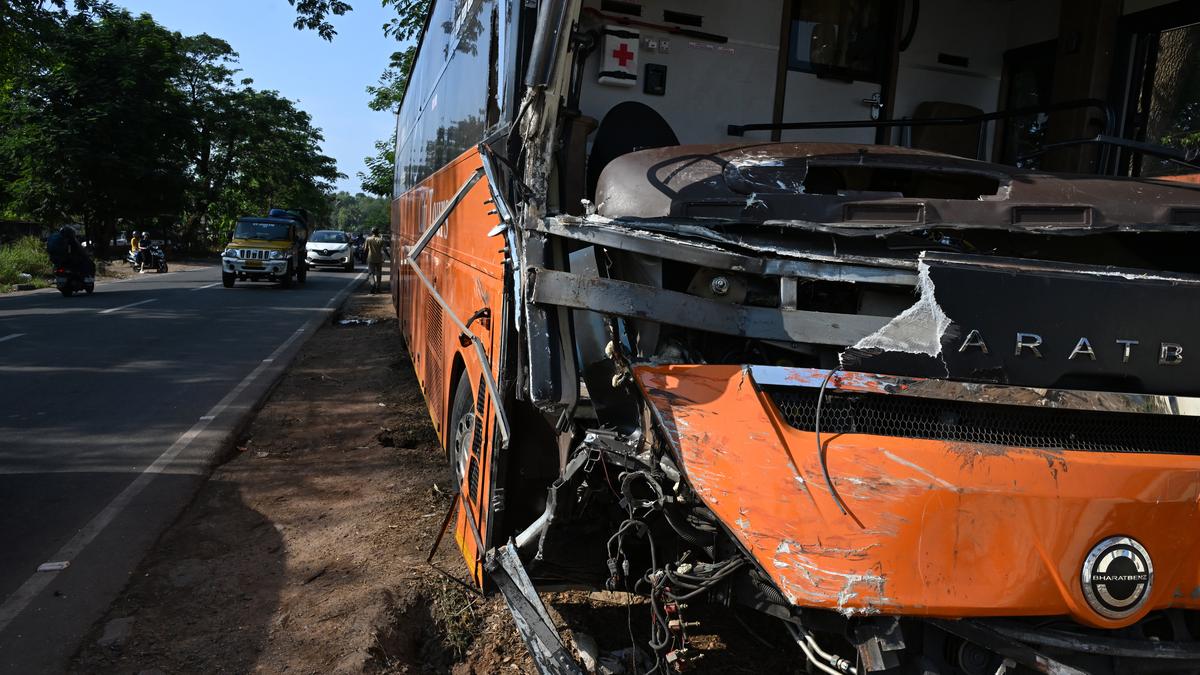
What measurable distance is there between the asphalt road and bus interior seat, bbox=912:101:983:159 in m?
5.13

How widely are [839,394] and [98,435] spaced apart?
6.53 meters

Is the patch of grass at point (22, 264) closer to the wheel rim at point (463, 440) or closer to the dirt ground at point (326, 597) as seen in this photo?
the dirt ground at point (326, 597)

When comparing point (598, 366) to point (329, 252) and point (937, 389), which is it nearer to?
point (937, 389)

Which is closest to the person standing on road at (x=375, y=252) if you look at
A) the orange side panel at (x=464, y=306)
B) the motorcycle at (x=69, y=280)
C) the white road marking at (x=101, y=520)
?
the motorcycle at (x=69, y=280)

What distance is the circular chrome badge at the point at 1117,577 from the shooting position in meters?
2.15

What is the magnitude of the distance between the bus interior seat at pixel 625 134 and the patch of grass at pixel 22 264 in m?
21.2

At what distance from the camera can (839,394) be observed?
2.33m

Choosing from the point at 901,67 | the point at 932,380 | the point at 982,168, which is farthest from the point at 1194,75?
the point at 932,380

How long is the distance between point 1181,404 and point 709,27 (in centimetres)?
312

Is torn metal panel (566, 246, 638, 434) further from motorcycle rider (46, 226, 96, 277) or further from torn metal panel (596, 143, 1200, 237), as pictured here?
motorcycle rider (46, 226, 96, 277)

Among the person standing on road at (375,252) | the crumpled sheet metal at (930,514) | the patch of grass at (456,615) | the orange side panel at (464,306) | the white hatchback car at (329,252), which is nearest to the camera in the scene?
the crumpled sheet metal at (930,514)

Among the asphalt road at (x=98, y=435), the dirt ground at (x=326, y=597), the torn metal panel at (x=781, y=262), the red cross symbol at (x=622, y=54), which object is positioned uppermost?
the red cross symbol at (x=622, y=54)

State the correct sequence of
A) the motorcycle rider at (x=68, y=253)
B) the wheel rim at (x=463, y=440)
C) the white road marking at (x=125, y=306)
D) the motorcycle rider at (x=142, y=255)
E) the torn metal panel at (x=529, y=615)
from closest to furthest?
→ 1. the torn metal panel at (x=529, y=615)
2. the wheel rim at (x=463, y=440)
3. the white road marking at (x=125, y=306)
4. the motorcycle rider at (x=68, y=253)
5. the motorcycle rider at (x=142, y=255)

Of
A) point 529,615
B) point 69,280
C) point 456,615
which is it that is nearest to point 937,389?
point 529,615
